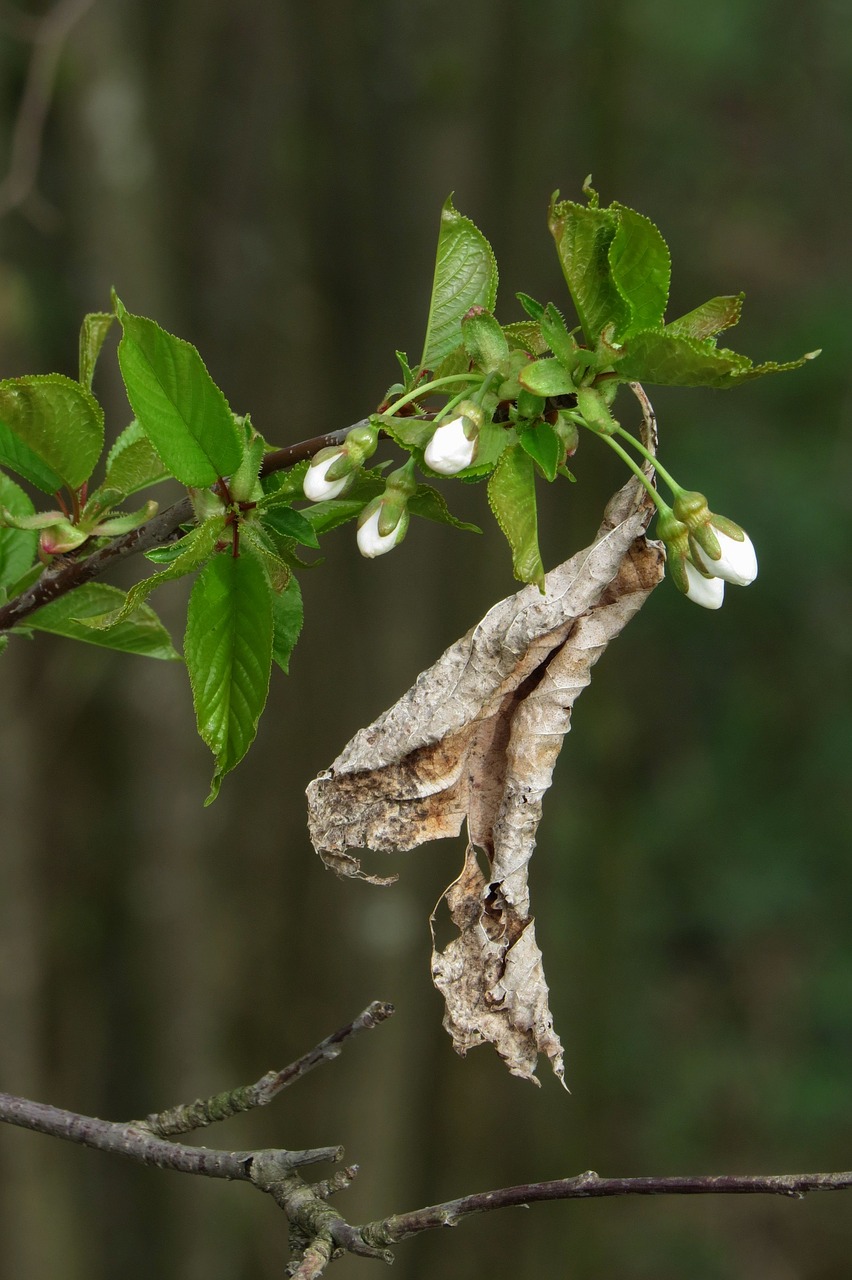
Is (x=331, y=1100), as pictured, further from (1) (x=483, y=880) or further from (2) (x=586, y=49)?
(2) (x=586, y=49)

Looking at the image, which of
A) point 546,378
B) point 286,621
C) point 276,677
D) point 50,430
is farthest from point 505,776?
point 276,677

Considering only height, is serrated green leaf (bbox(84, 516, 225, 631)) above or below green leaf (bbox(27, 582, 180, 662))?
above

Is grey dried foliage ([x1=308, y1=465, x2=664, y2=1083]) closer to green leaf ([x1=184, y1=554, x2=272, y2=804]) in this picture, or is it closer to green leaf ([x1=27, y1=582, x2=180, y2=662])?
green leaf ([x1=184, y1=554, x2=272, y2=804])

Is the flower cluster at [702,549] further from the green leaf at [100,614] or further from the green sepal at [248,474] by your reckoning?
the green leaf at [100,614]

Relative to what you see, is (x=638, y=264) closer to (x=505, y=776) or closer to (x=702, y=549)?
(x=702, y=549)

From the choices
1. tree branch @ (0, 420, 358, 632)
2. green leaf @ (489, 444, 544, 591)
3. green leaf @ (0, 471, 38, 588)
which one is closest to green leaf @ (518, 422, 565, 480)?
green leaf @ (489, 444, 544, 591)

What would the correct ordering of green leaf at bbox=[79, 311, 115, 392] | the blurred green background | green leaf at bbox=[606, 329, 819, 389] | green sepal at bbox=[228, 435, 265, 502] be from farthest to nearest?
1. the blurred green background
2. green leaf at bbox=[79, 311, 115, 392]
3. green sepal at bbox=[228, 435, 265, 502]
4. green leaf at bbox=[606, 329, 819, 389]
